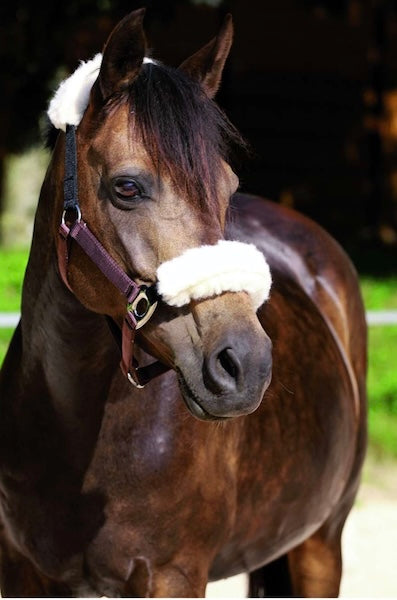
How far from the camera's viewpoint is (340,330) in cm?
402

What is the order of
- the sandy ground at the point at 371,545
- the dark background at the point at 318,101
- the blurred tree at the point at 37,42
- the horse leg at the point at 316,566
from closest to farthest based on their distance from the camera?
1. the horse leg at the point at 316,566
2. the sandy ground at the point at 371,545
3. the blurred tree at the point at 37,42
4. the dark background at the point at 318,101

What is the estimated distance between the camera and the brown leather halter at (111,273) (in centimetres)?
229

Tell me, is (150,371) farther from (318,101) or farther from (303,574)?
(318,101)

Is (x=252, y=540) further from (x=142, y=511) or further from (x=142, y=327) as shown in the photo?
(x=142, y=327)

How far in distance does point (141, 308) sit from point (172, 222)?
186mm

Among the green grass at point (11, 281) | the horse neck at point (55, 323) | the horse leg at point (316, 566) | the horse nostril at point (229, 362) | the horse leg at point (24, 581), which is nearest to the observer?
the horse nostril at point (229, 362)

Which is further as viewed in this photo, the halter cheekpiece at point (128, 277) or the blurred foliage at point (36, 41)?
the blurred foliage at point (36, 41)

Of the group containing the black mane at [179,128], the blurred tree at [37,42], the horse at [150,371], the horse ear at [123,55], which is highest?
the horse ear at [123,55]

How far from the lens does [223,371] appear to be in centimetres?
215

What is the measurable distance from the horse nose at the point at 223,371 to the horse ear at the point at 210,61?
0.73m

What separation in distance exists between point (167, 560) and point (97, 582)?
0.59ft

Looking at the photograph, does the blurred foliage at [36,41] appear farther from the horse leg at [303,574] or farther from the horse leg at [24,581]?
the horse leg at [24,581]

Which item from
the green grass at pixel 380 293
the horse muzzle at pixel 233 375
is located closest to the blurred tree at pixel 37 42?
the green grass at pixel 380 293

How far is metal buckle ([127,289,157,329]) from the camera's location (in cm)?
227
